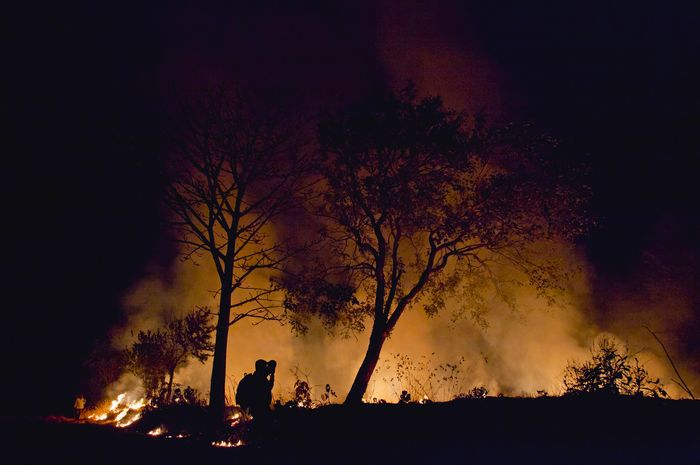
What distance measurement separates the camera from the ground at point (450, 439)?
27.7ft

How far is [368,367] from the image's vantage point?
16.5m

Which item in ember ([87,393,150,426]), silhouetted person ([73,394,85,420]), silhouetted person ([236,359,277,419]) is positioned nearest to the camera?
silhouetted person ([236,359,277,419])

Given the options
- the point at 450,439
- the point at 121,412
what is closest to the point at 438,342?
the point at 121,412

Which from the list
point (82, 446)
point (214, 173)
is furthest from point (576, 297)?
point (82, 446)

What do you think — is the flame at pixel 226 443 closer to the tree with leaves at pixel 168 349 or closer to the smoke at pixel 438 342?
the tree with leaves at pixel 168 349

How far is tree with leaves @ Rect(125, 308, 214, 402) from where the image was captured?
22094 mm

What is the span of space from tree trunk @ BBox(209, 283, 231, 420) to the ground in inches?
139

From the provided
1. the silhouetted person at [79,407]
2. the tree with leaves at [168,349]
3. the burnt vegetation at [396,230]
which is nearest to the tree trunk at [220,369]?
the burnt vegetation at [396,230]

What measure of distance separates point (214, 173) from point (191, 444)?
32.1 ft

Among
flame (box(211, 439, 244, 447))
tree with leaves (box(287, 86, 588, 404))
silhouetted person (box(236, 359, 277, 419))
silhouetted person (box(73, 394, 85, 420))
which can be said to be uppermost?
tree with leaves (box(287, 86, 588, 404))

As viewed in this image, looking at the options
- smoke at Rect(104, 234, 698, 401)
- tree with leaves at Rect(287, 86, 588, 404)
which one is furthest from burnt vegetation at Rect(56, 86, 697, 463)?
smoke at Rect(104, 234, 698, 401)

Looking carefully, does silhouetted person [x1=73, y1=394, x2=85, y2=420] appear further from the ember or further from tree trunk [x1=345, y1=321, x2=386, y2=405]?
tree trunk [x1=345, y1=321, x2=386, y2=405]

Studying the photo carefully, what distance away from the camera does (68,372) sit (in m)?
26.6

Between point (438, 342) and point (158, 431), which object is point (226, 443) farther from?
point (438, 342)
